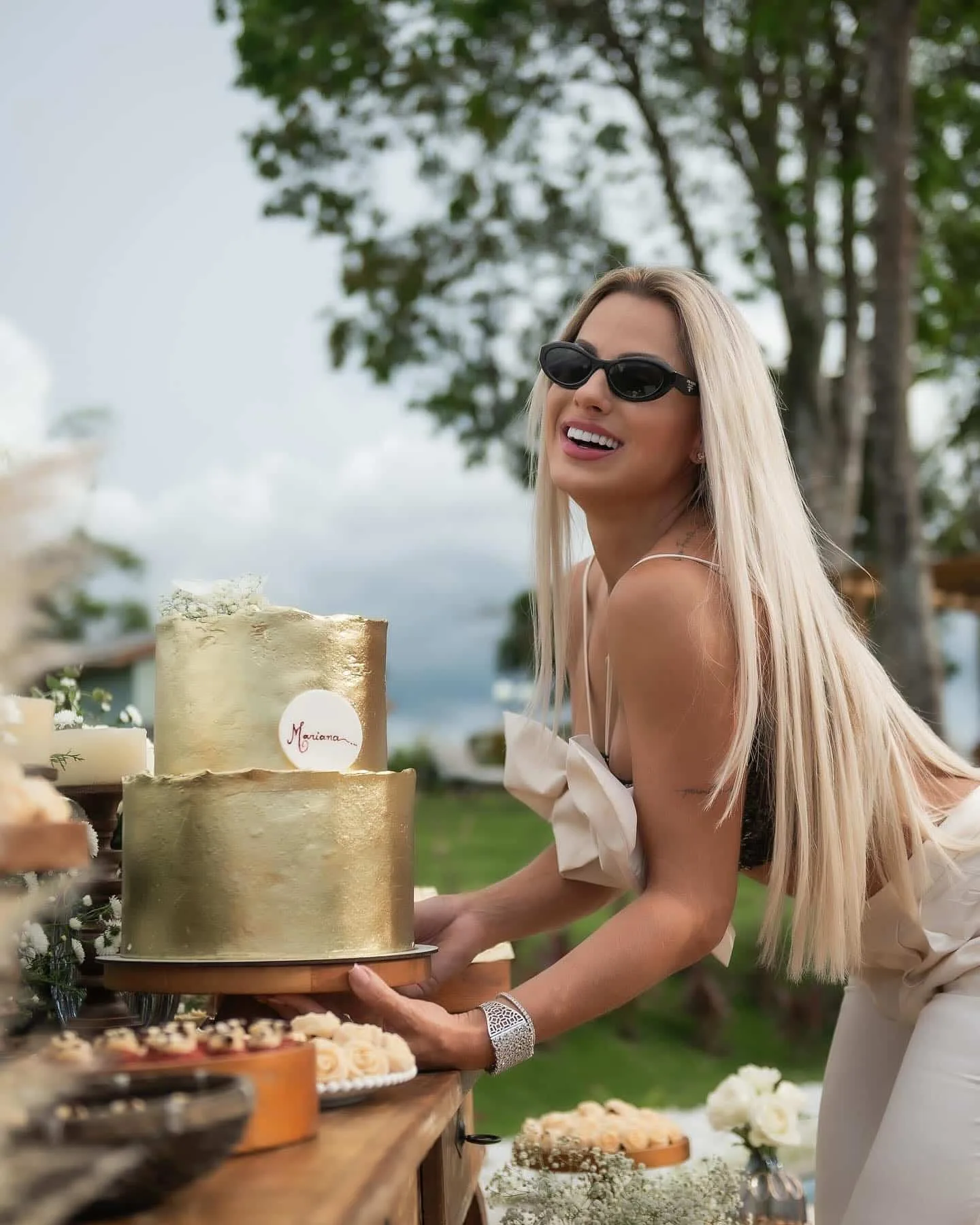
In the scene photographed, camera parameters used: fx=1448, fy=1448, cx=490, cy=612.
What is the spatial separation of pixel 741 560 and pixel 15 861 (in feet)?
4.13

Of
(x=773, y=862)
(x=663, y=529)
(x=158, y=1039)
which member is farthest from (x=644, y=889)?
(x=158, y=1039)

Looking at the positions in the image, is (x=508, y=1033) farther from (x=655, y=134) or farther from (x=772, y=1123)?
(x=655, y=134)

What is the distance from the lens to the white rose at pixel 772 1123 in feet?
10.5

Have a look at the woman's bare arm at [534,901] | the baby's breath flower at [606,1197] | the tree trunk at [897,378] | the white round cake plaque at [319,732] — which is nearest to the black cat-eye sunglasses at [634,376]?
the white round cake plaque at [319,732]

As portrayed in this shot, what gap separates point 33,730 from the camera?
1.90 m

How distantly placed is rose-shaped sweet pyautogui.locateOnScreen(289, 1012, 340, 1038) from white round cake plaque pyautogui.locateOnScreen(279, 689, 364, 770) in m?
0.41

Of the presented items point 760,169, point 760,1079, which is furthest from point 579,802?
point 760,169

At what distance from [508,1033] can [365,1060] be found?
0.29m

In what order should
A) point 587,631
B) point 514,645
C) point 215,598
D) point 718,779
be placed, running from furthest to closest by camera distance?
point 514,645 → point 587,631 → point 215,598 → point 718,779

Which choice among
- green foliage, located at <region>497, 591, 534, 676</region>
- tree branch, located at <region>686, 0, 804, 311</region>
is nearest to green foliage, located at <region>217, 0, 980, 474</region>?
tree branch, located at <region>686, 0, 804, 311</region>

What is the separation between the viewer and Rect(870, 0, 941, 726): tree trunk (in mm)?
7371

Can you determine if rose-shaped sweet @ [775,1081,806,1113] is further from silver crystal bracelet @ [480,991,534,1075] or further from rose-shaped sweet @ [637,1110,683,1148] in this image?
silver crystal bracelet @ [480,991,534,1075]

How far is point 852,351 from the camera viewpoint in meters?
9.24

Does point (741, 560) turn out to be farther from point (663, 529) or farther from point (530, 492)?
point (530, 492)
